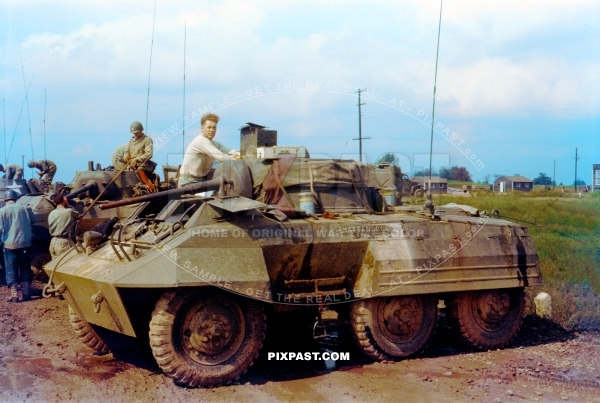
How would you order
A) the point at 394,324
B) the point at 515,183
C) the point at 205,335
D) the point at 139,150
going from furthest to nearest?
the point at 515,183, the point at 139,150, the point at 394,324, the point at 205,335

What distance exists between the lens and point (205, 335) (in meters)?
7.10

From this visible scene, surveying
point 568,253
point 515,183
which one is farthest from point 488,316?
point 515,183

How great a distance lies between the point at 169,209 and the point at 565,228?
60.6 ft

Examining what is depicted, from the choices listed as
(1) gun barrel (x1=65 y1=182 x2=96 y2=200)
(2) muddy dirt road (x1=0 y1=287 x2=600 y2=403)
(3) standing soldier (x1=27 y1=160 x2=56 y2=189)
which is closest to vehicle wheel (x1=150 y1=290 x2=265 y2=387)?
(2) muddy dirt road (x1=0 y1=287 x2=600 y2=403)

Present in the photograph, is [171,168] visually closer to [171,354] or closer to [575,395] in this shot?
[171,354]

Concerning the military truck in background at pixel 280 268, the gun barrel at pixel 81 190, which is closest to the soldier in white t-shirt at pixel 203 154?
the military truck in background at pixel 280 268

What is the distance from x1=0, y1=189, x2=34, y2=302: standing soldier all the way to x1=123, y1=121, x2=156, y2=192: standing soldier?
2021 mm

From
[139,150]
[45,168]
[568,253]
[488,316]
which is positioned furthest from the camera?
[568,253]

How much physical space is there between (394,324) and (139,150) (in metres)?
6.07

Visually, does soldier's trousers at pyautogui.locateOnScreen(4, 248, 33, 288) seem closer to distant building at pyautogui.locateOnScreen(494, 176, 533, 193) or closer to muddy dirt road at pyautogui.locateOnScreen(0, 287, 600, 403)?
muddy dirt road at pyautogui.locateOnScreen(0, 287, 600, 403)

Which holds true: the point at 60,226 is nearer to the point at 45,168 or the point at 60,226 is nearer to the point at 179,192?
the point at 179,192

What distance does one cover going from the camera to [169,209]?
26.3ft

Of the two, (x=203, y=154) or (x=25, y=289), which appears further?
(x=25, y=289)

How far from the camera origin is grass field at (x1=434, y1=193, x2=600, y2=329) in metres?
10.2
